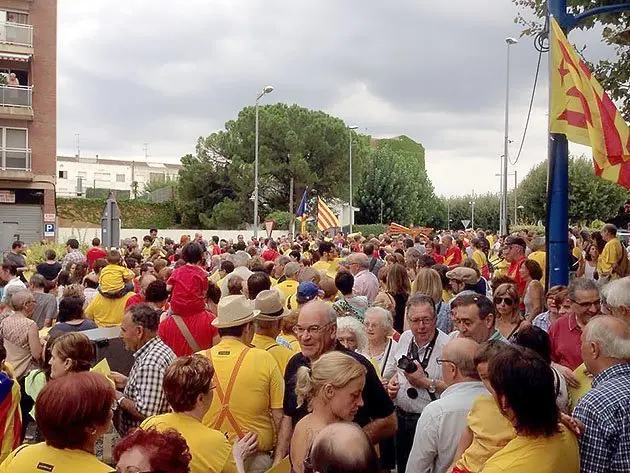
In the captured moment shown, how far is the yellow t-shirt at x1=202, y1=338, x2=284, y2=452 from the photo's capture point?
4168mm

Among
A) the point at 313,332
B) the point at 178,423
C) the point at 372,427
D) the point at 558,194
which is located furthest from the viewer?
the point at 558,194

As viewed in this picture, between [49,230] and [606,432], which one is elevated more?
[49,230]

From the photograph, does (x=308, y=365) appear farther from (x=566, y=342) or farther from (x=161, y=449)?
(x=566, y=342)

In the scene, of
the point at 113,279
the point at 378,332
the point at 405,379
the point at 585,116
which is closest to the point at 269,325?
the point at 378,332

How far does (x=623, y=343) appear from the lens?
3486mm

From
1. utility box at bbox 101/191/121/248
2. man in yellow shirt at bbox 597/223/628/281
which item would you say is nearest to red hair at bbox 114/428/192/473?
man in yellow shirt at bbox 597/223/628/281

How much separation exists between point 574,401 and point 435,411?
4.04 feet

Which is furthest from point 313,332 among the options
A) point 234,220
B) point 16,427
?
point 234,220

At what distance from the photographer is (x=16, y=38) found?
109 feet

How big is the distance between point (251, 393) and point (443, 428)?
1.21m

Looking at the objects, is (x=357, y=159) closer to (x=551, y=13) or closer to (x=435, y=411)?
(x=551, y=13)

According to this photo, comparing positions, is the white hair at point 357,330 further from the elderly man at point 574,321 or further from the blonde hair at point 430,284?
the blonde hair at point 430,284

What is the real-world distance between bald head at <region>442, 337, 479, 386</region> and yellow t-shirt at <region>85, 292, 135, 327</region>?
5099mm

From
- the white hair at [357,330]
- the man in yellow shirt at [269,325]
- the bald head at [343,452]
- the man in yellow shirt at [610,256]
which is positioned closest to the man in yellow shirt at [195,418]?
the bald head at [343,452]
